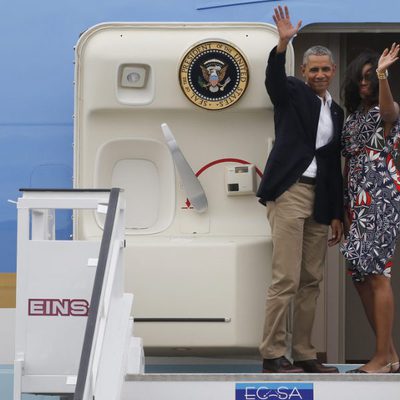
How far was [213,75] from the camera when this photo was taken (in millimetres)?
4789

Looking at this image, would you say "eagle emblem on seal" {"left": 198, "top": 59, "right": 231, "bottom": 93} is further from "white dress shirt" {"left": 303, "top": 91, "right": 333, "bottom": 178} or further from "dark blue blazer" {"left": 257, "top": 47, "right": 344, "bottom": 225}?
"white dress shirt" {"left": 303, "top": 91, "right": 333, "bottom": 178}

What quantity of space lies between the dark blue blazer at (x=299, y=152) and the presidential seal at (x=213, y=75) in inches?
10.2

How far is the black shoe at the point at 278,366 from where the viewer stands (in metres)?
4.50

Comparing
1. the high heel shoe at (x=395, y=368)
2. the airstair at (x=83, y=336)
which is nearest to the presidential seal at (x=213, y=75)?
the airstair at (x=83, y=336)

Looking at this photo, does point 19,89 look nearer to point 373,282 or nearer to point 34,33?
point 34,33

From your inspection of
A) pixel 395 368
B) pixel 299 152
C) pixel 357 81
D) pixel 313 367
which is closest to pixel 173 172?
pixel 299 152

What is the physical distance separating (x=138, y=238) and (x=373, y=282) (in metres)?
1.06

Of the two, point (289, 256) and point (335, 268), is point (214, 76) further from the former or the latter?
point (335, 268)

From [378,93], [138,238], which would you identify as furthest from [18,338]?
[378,93]

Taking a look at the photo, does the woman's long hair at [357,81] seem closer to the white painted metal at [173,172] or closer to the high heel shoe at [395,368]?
the white painted metal at [173,172]

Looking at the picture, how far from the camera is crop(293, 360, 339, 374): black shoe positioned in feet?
15.0

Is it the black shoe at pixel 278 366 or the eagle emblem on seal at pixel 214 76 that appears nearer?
the black shoe at pixel 278 366

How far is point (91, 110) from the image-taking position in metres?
4.81

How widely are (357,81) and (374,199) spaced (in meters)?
0.49
